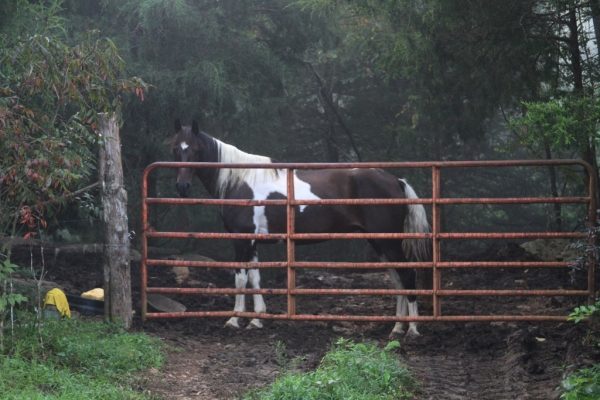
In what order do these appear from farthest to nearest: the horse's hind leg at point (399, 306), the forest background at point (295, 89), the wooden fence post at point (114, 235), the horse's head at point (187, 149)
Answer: the horse's head at point (187, 149) < the horse's hind leg at point (399, 306) < the wooden fence post at point (114, 235) < the forest background at point (295, 89)

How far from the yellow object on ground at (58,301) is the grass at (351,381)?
2.57 meters

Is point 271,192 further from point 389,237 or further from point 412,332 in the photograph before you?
point 412,332

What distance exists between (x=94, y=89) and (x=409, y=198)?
3106mm

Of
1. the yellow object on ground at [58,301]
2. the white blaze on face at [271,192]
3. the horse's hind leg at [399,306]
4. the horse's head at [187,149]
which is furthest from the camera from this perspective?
the horse's head at [187,149]

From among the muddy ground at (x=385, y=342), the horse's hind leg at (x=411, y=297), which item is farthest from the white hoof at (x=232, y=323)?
the horse's hind leg at (x=411, y=297)

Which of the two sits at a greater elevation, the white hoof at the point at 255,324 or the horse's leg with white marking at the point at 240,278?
the horse's leg with white marking at the point at 240,278

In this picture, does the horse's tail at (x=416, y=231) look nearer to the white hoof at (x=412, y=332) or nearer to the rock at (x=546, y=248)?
the white hoof at (x=412, y=332)

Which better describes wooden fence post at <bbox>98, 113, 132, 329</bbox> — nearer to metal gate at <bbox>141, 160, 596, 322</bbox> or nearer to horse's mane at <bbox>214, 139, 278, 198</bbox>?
metal gate at <bbox>141, 160, 596, 322</bbox>

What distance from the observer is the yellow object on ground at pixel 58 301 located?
8223 millimetres

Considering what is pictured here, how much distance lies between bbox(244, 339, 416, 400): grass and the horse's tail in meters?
2.25

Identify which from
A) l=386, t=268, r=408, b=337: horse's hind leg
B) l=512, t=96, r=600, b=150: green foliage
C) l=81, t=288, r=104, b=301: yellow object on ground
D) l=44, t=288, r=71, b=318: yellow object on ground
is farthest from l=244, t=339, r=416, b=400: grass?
l=81, t=288, r=104, b=301: yellow object on ground

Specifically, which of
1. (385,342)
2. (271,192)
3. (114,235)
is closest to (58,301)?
(114,235)

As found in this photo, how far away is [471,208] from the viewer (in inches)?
697

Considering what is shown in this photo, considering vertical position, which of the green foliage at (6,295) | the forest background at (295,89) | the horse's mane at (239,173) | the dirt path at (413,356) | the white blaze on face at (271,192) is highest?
the forest background at (295,89)
